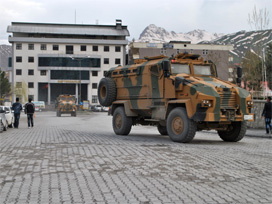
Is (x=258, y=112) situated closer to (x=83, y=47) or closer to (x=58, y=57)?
(x=58, y=57)

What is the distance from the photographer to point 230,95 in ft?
44.3

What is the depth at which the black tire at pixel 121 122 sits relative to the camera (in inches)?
664

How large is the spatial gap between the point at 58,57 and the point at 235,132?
78708mm

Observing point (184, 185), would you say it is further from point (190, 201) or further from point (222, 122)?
point (222, 122)

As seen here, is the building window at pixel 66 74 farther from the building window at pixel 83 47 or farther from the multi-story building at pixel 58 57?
the building window at pixel 83 47

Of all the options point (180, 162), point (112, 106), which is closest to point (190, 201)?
point (180, 162)

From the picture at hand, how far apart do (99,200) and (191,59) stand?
10.5m

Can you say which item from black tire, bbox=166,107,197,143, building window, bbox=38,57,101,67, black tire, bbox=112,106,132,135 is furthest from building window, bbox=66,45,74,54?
black tire, bbox=166,107,197,143

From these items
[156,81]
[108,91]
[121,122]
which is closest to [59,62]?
[108,91]

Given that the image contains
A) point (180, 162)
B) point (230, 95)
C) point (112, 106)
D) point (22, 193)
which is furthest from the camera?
point (112, 106)

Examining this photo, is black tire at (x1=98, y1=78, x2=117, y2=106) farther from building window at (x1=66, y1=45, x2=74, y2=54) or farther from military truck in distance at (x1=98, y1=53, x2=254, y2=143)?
building window at (x1=66, y1=45, x2=74, y2=54)

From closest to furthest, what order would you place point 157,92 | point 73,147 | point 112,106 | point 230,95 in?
point 73,147 < point 230,95 < point 157,92 < point 112,106

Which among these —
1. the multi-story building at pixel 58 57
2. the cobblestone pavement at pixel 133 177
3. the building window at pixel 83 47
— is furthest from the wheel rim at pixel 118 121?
the building window at pixel 83 47

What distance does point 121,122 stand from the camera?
674 inches
